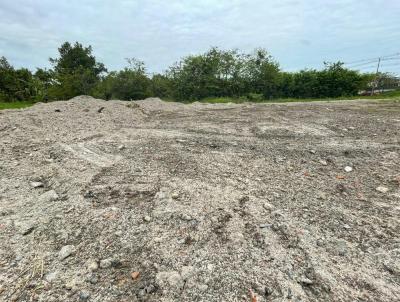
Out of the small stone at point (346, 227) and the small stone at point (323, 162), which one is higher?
the small stone at point (323, 162)

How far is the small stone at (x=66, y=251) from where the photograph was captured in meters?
1.80

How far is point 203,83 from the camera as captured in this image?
20734mm

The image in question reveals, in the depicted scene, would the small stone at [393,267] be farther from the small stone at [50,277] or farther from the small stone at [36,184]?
the small stone at [36,184]

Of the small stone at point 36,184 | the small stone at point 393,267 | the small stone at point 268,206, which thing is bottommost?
the small stone at point 393,267

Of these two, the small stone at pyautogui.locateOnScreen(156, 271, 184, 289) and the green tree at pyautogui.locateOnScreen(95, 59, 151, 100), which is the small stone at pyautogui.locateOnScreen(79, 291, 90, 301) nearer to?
the small stone at pyautogui.locateOnScreen(156, 271, 184, 289)

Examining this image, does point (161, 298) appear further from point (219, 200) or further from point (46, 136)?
point (46, 136)

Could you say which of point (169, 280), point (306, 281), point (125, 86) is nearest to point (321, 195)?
point (306, 281)

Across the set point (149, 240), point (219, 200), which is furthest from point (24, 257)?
point (219, 200)

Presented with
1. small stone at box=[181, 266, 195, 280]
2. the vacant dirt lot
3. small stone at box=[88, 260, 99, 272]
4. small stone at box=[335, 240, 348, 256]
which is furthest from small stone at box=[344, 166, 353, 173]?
small stone at box=[88, 260, 99, 272]

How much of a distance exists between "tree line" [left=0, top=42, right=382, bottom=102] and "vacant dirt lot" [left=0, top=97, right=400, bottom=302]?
650 inches

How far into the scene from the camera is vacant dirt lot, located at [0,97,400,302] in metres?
1.57

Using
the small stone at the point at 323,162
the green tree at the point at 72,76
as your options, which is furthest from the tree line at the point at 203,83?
the small stone at the point at 323,162

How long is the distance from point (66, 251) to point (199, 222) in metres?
0.91

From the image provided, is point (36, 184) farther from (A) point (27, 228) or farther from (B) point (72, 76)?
(B) point (72, 76)
